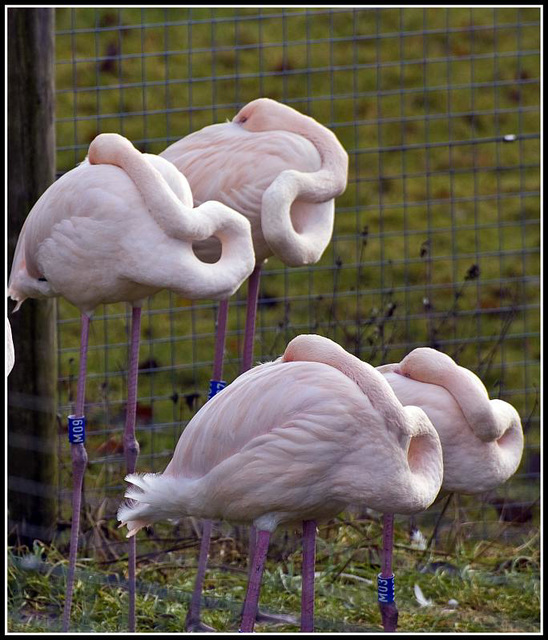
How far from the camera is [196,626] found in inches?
155

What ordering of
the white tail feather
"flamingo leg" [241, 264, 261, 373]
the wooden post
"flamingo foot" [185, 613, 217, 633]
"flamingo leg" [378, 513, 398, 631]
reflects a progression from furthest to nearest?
the wooden post
"flamingo leg" [241, 264, 261, 373]
"flamingo foot" [185, 613, 217, 633]
"flamingo leg" [378, 513, 398, 631]
the white tail feather

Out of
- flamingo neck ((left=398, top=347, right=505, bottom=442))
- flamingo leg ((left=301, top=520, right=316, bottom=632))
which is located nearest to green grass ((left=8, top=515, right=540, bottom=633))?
flamingo leg ((left=301, top=520, right=316, bottom=632))

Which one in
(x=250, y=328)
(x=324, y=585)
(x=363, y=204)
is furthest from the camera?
(x=363, y=204)

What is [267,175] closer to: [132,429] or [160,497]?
[132,429]

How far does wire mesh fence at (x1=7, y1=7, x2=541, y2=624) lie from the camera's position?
4.76 m

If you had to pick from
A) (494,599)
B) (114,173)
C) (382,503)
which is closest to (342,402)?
(382,503)

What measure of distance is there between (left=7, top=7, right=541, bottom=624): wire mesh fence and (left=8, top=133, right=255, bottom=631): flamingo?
888mm

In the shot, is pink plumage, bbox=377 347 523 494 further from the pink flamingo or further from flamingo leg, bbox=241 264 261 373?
flamingo leg, bbox=241 264 261 373

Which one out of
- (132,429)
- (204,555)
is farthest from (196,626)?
(132,429)

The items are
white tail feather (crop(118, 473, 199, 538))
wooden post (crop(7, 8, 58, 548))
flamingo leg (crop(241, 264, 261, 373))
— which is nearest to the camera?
white tail feather (crop(118, 473, 199, 538))

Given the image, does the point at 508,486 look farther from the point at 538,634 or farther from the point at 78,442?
the point at 78,442

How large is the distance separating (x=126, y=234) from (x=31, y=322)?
96 cm

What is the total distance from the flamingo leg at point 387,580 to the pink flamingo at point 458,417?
192 mm

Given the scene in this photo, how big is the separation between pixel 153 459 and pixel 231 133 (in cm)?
131
